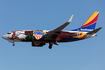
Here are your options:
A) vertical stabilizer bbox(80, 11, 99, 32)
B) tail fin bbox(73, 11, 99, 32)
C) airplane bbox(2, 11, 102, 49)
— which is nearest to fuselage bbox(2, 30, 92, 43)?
airplane bbox(2, 11, 102, 49)

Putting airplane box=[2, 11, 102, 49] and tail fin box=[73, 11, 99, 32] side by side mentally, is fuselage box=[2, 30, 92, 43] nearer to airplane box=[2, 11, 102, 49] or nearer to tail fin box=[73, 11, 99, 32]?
airplane box=[2, 11, 102, 49]

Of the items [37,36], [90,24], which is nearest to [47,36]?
[37,36]

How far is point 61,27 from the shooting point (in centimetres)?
Answer: 5628

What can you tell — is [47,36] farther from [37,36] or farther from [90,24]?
[90,24]

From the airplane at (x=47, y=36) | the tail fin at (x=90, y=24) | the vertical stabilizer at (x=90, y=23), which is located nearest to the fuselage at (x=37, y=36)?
the airplane at (x=47, y=36)

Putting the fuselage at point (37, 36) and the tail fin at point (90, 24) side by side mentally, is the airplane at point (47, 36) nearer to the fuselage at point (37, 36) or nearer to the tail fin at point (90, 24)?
the fuselage at point (37, 36)

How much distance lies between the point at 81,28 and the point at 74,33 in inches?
157

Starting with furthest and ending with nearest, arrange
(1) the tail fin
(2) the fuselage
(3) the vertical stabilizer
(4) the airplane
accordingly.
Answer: (3) the vertical stabilizer → (1) the tail fin → (2) the fuselage → (4) the airplane

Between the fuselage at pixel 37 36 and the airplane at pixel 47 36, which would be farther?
the fuselage at pixel 37 36

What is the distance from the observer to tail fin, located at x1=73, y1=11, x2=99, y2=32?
66.9 meters

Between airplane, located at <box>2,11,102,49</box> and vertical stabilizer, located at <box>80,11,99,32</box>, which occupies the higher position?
vertical stabilizer, located at <box>80,11,99,32</box>

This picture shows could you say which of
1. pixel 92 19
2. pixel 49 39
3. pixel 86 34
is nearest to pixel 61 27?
pixel 49 39

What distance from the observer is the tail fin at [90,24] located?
6694cm

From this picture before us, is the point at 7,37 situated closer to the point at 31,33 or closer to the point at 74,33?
the point at 31,33
